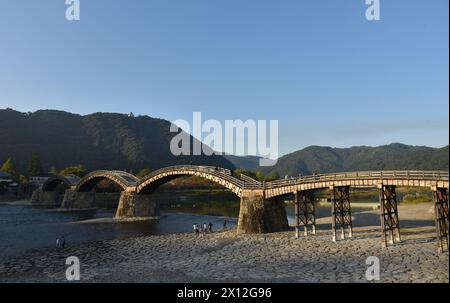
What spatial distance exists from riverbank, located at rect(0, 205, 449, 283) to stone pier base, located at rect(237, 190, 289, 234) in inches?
84.9

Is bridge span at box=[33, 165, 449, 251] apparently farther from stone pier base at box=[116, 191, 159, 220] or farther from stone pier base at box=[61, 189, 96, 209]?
stone pier base at box=[61, 189, 96, 209]

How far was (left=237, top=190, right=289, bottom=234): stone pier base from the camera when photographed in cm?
3809

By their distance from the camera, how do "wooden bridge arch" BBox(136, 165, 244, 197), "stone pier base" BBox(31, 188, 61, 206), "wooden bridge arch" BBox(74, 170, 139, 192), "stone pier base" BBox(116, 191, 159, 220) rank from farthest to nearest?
"stone pier base" BBox(31, 188, 61, 206) → "wooden bridge arch" BBox(74, 170, 139, 192) → "stone pier base" BBox(116, 191, 159, 220) → "wooden bridge arch" BBox(136, 165, 244, 197)

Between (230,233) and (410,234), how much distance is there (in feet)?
59.5

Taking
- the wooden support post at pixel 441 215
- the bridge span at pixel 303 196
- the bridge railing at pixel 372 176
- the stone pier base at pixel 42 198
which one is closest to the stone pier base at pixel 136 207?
the bridge span at pixel 303 196

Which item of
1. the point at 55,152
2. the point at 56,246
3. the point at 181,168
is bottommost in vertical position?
the point at 56,246

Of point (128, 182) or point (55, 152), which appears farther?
point (55, 152)

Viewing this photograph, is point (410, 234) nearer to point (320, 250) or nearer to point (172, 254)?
point (320, 250)

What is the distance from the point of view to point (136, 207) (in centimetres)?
6344

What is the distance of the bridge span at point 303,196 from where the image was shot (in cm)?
2569

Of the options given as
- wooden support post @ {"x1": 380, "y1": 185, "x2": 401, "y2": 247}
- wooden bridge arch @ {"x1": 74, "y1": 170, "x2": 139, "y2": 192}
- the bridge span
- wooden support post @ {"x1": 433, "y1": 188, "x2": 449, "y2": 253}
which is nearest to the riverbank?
wooden support post @ {"x1": 433, "y1": 188, "x2": 449, "y2": 253}

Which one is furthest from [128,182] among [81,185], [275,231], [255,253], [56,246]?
[255,253]
